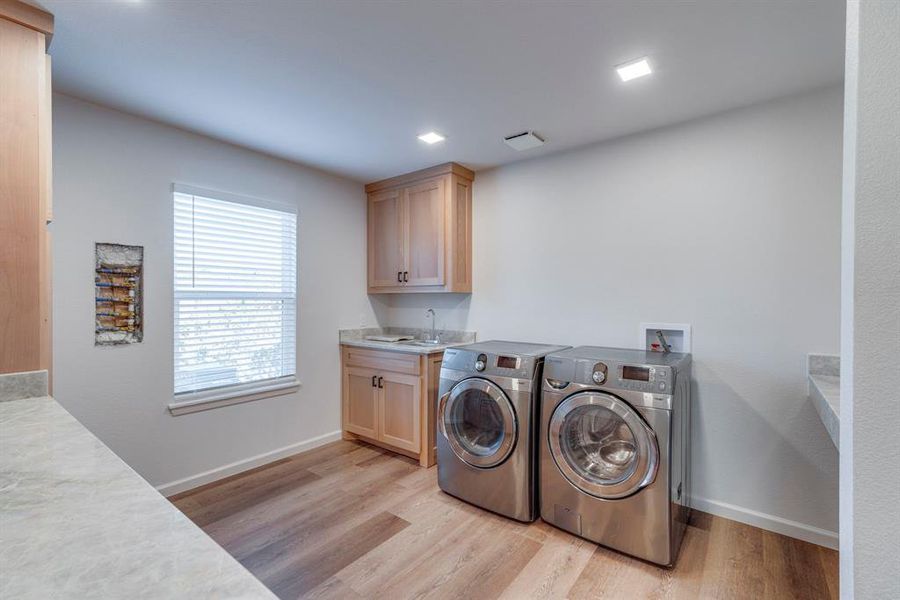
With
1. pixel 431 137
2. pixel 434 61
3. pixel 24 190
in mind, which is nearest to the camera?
pixel 24 190

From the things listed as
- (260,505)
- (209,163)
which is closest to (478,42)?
(209,163)

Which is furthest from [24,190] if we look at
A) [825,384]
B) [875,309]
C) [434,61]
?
[825,384]

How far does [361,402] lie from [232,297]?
4.42 ft

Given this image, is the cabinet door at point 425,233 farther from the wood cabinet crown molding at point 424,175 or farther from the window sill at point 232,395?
the window sill at point 232,395

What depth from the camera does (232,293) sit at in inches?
116

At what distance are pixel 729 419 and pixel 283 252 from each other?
3298 millimetres

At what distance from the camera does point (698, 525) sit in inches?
92.2

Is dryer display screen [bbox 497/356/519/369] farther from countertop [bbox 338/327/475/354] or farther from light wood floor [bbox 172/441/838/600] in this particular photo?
light wood floor [bbox 172/441/838/600]

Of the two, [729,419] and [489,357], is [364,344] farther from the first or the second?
[729,419]

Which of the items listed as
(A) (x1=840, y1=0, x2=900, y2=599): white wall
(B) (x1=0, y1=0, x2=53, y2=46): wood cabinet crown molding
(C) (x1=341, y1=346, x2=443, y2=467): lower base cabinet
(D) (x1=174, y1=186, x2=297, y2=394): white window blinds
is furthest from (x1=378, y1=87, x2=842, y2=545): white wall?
(B) (x1=0, y1=0, x2=53, y2=46): wood cabinet crown molding

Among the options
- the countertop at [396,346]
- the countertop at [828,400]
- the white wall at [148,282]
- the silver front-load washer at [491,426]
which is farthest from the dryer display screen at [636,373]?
the white wall at [148,282]

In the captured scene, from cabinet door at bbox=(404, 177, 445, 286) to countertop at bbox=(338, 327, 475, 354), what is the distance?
0.54m

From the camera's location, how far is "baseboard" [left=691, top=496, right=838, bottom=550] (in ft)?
6.95

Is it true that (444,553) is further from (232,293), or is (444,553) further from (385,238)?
(385,238)
